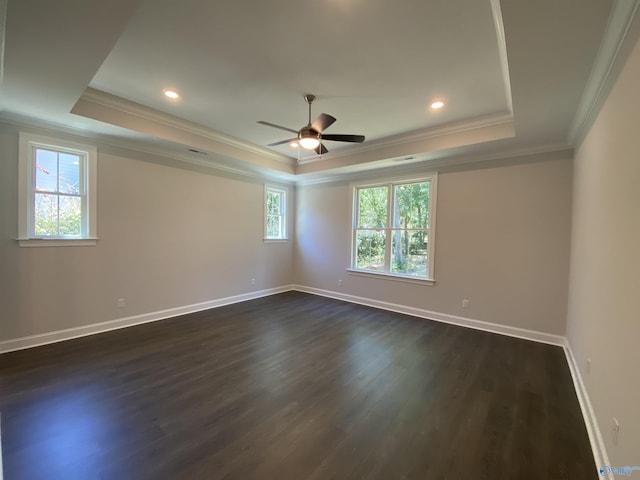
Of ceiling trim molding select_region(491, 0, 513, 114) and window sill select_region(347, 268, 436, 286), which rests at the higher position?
ceiling trim molding select_region(491, 0, 513, 114)

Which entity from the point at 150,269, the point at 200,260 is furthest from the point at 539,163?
the point at 150,269

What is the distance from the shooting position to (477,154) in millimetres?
4156

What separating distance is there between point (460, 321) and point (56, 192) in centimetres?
597

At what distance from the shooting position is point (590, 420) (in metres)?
2.05

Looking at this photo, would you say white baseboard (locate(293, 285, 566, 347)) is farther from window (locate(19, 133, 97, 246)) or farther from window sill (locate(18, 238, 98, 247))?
window (locate(19, 133, 97, 246))

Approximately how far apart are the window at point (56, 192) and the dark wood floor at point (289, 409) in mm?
1409

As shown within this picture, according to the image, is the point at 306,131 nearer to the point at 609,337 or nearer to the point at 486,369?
the point at 609,337

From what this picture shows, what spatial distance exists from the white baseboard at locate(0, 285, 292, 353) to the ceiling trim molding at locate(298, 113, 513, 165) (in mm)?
3471

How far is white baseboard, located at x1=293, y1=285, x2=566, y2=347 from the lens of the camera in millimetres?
3725

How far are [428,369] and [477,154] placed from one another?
3.19 meters

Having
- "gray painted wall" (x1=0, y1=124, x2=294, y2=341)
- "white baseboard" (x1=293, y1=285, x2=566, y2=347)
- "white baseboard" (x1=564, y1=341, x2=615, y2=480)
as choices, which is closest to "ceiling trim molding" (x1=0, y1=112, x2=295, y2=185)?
"gray painted wall" (x1=0, y1=124, x2=294, y2=341)

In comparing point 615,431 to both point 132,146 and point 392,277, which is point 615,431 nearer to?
point 392,277

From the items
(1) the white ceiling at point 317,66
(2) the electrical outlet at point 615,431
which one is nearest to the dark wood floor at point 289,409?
(2) the electrical outlet at point 615,431

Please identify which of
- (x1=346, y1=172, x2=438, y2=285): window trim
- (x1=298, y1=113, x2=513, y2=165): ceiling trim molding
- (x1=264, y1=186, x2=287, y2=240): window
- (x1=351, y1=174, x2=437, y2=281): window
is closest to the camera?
(x1=298, y1=113, x2=513, y2=165): ceiling trim molding
